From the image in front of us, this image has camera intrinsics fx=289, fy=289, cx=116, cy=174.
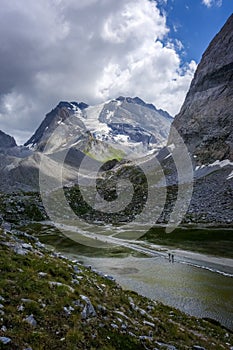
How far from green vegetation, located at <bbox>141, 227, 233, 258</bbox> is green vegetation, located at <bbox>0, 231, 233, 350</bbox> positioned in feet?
130

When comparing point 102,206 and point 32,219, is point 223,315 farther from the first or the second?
point 102,206

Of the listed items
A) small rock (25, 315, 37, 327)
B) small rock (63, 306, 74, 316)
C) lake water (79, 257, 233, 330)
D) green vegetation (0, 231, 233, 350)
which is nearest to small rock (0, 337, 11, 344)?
green vegetation (0, 231, 233, 350)

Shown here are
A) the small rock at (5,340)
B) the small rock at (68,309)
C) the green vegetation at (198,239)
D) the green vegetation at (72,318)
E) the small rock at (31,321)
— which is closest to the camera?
the small rock at (5,340)

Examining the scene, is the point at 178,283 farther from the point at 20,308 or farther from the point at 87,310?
the point at 20,308

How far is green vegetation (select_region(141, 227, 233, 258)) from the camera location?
201ft

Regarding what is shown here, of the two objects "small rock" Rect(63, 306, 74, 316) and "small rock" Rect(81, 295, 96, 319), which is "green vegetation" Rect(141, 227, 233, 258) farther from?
"small rock" Rect(63, 306, 74, 316)

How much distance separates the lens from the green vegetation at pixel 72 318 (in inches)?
472

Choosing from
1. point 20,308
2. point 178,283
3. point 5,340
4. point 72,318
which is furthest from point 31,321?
point 178,283

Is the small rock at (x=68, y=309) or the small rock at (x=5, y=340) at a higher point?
the small rock at (x=68, y=309)

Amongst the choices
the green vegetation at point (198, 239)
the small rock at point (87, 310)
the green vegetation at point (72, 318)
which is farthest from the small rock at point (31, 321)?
the green vegetation at point (198, 239)

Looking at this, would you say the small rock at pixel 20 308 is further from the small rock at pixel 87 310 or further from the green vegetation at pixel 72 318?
the small rock at pixel 87 310

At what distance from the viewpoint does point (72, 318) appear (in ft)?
45.1

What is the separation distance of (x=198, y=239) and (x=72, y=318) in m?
64.6

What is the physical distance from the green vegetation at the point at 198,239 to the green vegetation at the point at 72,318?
39.7 meters
